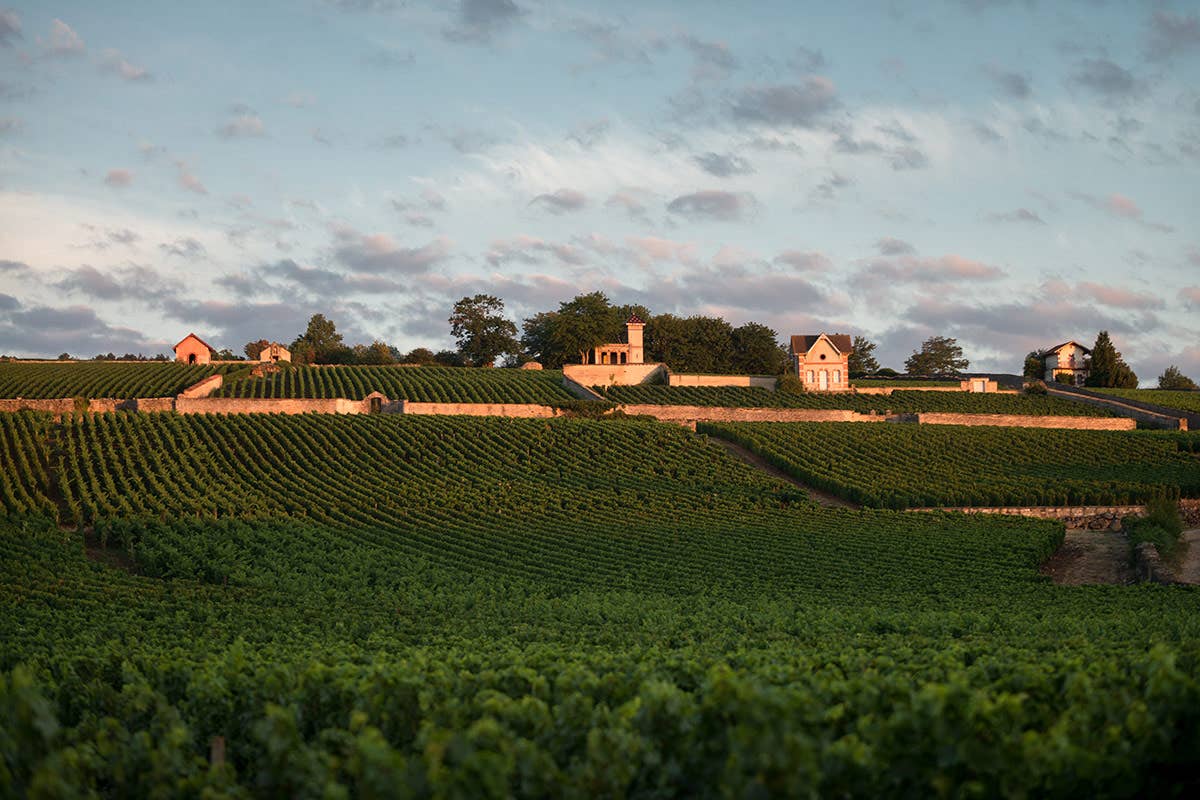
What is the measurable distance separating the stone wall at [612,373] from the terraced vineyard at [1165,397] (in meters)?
37.7

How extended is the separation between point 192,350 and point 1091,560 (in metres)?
78.0

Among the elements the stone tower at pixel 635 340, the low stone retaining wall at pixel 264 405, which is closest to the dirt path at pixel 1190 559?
the low stone retaining wall at pixel 264 405

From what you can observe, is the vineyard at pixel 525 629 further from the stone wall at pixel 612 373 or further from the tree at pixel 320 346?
the tree at pixel 320 346

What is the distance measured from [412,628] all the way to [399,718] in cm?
1161

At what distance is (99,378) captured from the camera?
245 ft

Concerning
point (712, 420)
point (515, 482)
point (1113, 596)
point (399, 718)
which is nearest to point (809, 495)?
point (515, 482)

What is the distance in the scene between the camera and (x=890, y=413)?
2948 inches

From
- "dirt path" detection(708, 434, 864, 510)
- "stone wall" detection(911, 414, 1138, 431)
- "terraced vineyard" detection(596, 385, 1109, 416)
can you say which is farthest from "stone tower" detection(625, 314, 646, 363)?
"dirt path" detection(708, 434, 864, 510)

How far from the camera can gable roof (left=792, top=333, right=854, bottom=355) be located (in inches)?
3457

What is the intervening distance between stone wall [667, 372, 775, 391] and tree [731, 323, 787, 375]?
2281 cm

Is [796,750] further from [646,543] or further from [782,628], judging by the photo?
[646,543]

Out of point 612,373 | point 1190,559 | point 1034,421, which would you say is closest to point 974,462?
point 1034,421

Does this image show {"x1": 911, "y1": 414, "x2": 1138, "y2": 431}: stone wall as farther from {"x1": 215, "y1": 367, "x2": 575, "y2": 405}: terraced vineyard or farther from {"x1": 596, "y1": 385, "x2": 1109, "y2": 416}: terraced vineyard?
{"x1": 215, "y1": 367, "x2": 575, "y2": 405}: terraced vineyard

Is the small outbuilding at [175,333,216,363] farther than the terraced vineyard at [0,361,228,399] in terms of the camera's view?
Yes
